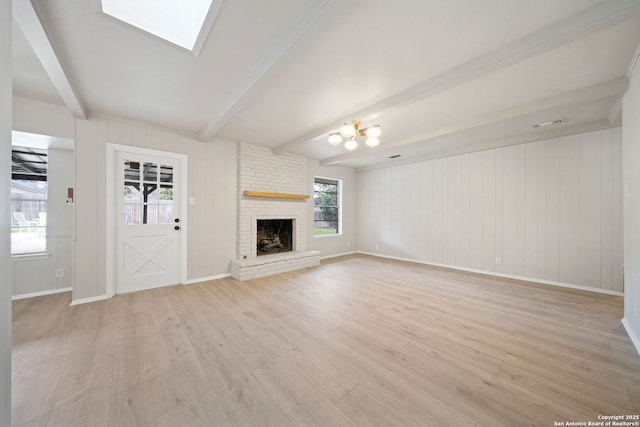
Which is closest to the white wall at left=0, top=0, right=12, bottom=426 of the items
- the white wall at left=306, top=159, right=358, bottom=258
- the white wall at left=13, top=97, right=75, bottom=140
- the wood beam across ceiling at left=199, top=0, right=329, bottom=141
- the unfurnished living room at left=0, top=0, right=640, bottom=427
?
the unfurnished living room at left=0, top=0, right=640, bottom=427

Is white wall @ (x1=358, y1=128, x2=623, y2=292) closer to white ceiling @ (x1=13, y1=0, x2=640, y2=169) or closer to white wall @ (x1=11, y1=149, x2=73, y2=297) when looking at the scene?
white ceiling @ (x1=13, y1=0, x2=640, y2=169)

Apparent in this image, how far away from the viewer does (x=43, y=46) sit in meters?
1.75

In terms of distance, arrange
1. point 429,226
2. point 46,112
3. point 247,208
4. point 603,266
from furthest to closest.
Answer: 1. point 429,226
2. point 247,208
3. point 603,266
4. point 46,112

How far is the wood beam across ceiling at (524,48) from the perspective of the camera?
1.49 meters

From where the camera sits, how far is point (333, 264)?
522 cm

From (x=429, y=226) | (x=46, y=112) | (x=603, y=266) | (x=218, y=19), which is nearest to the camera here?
(x=218, y=19)

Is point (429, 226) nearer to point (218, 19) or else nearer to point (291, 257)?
point (291, 257)

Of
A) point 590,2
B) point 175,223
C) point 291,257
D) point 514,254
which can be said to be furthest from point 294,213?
point 590,2

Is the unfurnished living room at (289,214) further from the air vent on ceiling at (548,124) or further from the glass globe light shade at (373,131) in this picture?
the air vent on ceiling at (548,124)

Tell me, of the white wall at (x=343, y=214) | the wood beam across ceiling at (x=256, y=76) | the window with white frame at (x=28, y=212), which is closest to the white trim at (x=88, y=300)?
the window with white frame at (x=28, y=212)

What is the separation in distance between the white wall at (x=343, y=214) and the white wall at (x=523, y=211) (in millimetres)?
1246

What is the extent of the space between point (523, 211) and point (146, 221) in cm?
633

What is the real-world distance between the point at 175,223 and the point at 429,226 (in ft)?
16.8

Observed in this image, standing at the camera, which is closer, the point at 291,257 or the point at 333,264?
the point at 291,257
